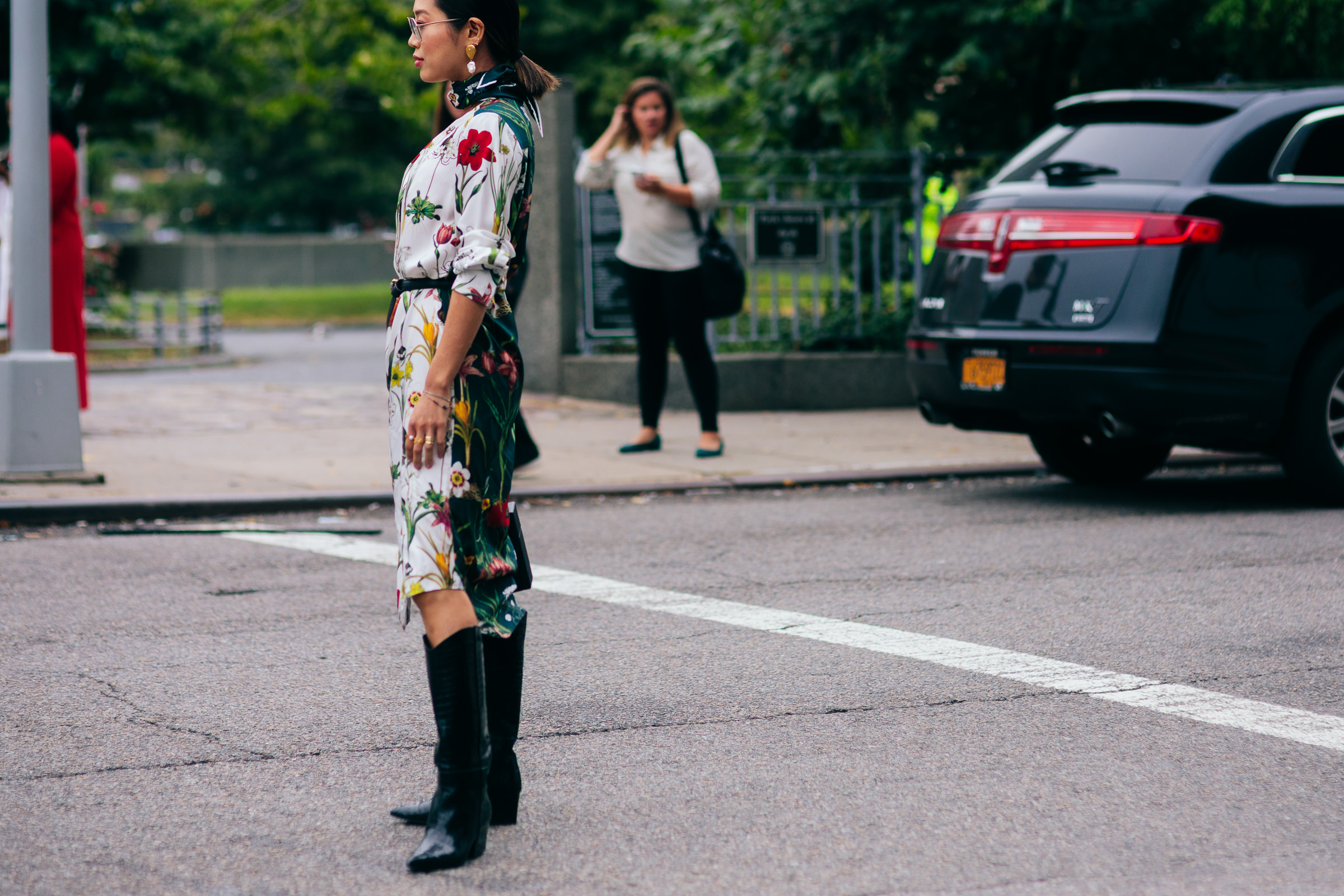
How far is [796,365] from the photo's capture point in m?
12.0

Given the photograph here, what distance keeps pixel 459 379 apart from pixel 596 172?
5.91 m

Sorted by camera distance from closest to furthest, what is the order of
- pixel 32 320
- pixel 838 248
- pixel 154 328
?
1. pixel 32 320
2. pixel 838 248
3. pixel 154 328

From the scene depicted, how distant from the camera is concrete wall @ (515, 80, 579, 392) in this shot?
12.3m

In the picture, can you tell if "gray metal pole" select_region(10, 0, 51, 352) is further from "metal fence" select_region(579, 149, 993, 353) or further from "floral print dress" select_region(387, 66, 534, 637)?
"floral print dress" select_region(387, 66, 534, 637)

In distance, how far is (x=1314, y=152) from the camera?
754 cm

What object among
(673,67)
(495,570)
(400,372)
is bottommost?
(495,570)

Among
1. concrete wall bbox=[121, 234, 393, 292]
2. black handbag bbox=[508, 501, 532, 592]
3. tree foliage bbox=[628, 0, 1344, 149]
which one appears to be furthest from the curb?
concrete wall bbox=[121, 234, 393, 292]

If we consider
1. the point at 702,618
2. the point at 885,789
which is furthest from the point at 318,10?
the point at 885,789

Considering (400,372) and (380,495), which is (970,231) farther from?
(400,372)

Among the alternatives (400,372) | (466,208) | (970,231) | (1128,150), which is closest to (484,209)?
(466,208)

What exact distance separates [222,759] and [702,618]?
1948 mm

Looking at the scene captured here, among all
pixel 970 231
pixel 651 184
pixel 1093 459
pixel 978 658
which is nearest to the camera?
pixel 978 658

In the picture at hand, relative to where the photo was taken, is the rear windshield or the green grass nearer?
the rear windshield

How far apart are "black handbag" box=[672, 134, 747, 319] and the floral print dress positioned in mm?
5690
